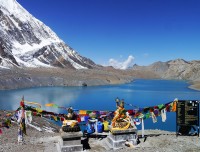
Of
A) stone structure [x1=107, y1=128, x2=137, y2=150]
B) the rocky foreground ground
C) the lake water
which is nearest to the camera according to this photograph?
the rocky foreground ground

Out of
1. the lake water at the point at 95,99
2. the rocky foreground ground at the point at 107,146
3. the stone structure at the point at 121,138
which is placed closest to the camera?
the rocky foreground ground at the point at 107,146

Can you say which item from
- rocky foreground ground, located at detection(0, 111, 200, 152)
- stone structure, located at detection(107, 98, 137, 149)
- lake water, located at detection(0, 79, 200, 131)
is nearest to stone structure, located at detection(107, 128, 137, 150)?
stone structure, located at detection(107, 98, 137, 149)

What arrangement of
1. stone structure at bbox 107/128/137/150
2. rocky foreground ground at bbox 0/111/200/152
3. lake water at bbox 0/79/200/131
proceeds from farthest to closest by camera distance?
lake water at bbox 0/79/200/131 < stone structure at bbox 107/128/137/150 < rocky foreground ground at bbox 0/111/200/152

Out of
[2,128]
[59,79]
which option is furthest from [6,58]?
[2,128]

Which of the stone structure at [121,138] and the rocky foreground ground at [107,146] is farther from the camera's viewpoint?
the stone structure at [121,138]

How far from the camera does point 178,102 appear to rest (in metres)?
22.1

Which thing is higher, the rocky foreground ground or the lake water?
the rocky foreground ground

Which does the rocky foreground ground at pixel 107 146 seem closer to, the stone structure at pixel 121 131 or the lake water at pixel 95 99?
the stone structure at pixel 121 131

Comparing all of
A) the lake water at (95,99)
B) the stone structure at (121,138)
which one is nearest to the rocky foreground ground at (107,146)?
the stone structure at (121,138)

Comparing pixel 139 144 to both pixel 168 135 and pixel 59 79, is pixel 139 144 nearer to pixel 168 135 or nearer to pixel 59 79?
pixel 168 135

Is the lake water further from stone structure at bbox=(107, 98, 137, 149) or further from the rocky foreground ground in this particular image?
stone structure at bbox=(107, 98, 137, 149)

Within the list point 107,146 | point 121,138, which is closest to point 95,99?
point 107,146

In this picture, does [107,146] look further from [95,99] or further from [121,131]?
[95,99]

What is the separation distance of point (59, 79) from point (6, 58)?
48.2 m
